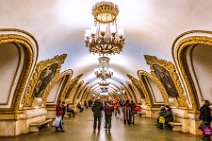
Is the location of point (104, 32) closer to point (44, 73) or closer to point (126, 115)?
point (44, 73)

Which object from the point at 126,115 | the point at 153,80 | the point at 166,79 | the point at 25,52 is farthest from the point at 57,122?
the point at 153,80

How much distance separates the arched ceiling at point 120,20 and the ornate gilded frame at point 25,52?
0.22 m

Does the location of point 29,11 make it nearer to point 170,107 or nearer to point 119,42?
point 119,42

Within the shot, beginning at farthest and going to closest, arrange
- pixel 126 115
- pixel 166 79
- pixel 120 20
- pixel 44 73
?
pixel 126 115, pixel 166 79, pixel 44 73, pixel 120 20

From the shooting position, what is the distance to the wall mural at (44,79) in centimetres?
1073

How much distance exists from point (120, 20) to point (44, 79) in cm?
541

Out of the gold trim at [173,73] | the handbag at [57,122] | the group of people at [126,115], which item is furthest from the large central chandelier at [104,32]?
the handbag at [57,122]

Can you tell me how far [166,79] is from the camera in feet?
37.5

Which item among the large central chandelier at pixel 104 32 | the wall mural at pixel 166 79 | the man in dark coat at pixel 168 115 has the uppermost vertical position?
the large central chandelier at pixel 104 32

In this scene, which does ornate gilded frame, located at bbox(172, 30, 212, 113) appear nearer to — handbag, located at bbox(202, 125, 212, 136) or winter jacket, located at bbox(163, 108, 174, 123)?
handbag, located at bbox(202, 125, 212, 136)

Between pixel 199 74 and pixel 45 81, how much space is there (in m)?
6.98

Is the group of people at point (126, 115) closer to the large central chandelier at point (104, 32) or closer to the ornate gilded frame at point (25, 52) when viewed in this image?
the ornate gilded frame at point (25, 52)

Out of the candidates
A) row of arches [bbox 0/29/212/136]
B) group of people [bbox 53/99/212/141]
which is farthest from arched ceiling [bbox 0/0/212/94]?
group of people [bbox 53/99/212/141]

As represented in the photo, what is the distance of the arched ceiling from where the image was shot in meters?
5.79
